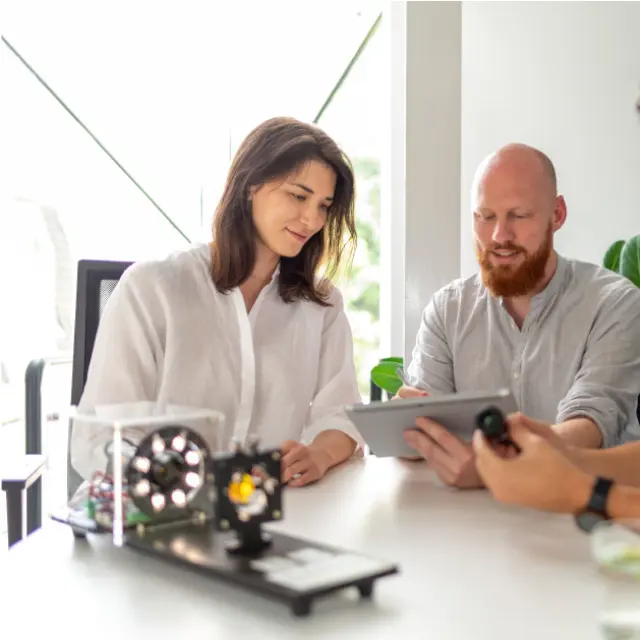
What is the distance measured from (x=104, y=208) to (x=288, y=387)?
1.86m

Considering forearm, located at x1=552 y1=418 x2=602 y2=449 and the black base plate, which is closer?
the black base plate

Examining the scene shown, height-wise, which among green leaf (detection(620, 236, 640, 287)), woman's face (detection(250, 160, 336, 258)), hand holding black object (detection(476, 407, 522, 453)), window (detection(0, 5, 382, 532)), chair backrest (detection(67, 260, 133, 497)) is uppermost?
window (detection(0, 5, 382, 532))

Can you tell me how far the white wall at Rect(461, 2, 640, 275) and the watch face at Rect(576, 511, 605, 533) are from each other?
1.93 meters

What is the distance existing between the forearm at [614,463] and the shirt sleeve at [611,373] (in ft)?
1.08

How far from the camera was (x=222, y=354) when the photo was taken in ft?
5.72

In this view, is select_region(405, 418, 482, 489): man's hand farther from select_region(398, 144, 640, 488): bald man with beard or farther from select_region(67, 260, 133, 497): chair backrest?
select_region(67, 260, 133, 497): chair backrest

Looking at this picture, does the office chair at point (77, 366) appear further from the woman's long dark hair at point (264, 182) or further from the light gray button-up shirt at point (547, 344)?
the light gray button-up shirt at point (547, 344)

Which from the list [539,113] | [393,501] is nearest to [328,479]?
[393,501]

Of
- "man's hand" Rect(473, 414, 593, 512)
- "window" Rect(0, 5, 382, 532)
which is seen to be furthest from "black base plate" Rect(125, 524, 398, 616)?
"window" Rect(0, 5, 382, 532)

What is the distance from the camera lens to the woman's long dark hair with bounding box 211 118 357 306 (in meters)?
1.80

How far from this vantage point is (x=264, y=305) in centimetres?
187

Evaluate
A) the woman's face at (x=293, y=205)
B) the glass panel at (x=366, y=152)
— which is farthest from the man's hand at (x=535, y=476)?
the glass panel at (x=366, y=152)

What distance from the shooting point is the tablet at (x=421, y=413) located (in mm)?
1223

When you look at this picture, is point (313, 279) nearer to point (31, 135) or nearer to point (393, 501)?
point (393, 501)
